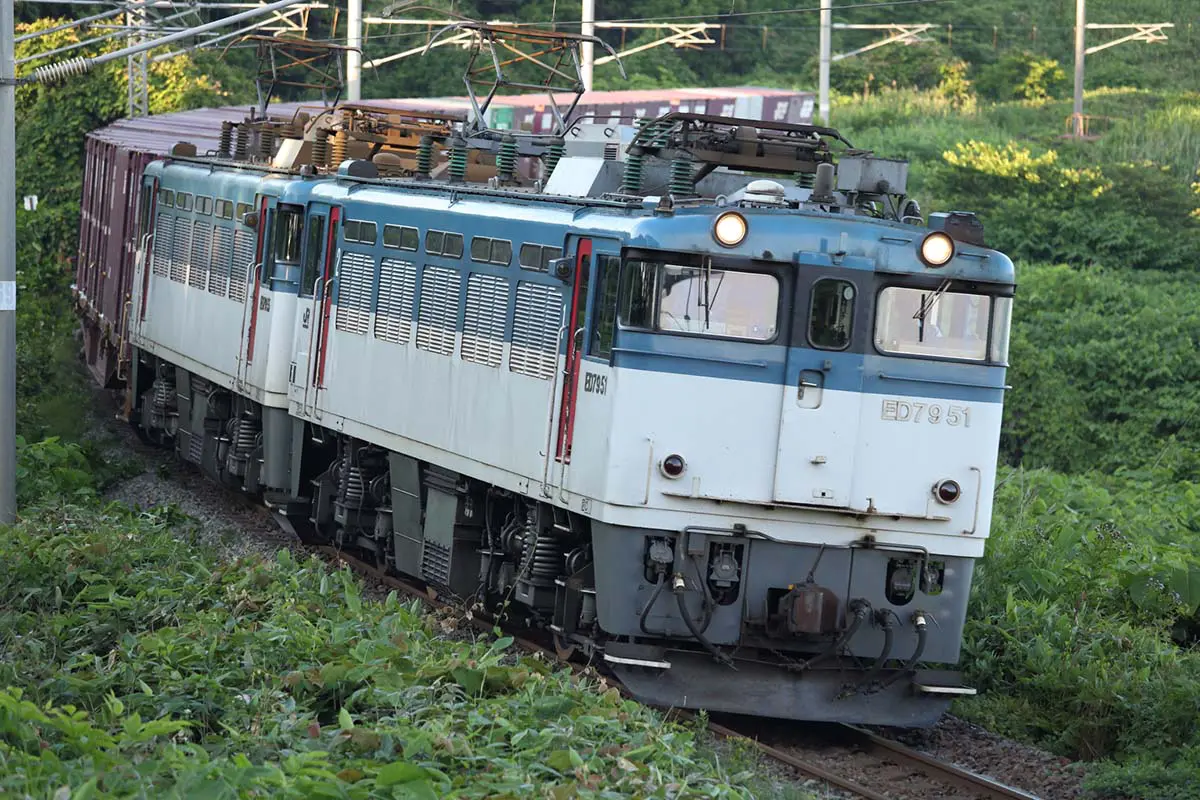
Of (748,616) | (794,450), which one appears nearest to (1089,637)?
(748,616)

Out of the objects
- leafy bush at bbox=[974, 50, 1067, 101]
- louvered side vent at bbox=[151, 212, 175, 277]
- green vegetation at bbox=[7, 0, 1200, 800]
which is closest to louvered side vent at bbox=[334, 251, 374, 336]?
green vegetation at bbox=[7, 0, 1200, 800]

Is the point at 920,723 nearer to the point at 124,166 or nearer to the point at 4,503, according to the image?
the point at 4,503

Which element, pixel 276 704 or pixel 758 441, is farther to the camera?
pixel 758 441

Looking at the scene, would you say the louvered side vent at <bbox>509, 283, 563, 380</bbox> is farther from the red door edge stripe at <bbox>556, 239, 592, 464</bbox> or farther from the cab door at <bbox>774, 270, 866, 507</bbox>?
the cab door at <bbox>774, 270, 866, 507</bbox>

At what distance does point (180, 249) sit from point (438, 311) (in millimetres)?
7413

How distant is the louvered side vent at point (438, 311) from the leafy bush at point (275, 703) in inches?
76.7

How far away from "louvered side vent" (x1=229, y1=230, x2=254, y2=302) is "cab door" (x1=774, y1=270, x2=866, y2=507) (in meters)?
7.49

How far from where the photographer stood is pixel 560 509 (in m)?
11.3

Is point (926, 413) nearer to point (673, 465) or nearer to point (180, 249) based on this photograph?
point (673, 465)

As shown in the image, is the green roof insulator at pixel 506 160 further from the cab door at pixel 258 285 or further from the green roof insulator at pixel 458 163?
the cab door at pixel 258 285

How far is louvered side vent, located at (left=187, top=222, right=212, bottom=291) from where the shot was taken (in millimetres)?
18219

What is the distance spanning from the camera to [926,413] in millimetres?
10477

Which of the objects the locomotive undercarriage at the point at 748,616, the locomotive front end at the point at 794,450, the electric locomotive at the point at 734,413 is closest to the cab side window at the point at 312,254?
the electric locomotive at the point at 734,413

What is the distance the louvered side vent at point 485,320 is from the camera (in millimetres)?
11922
